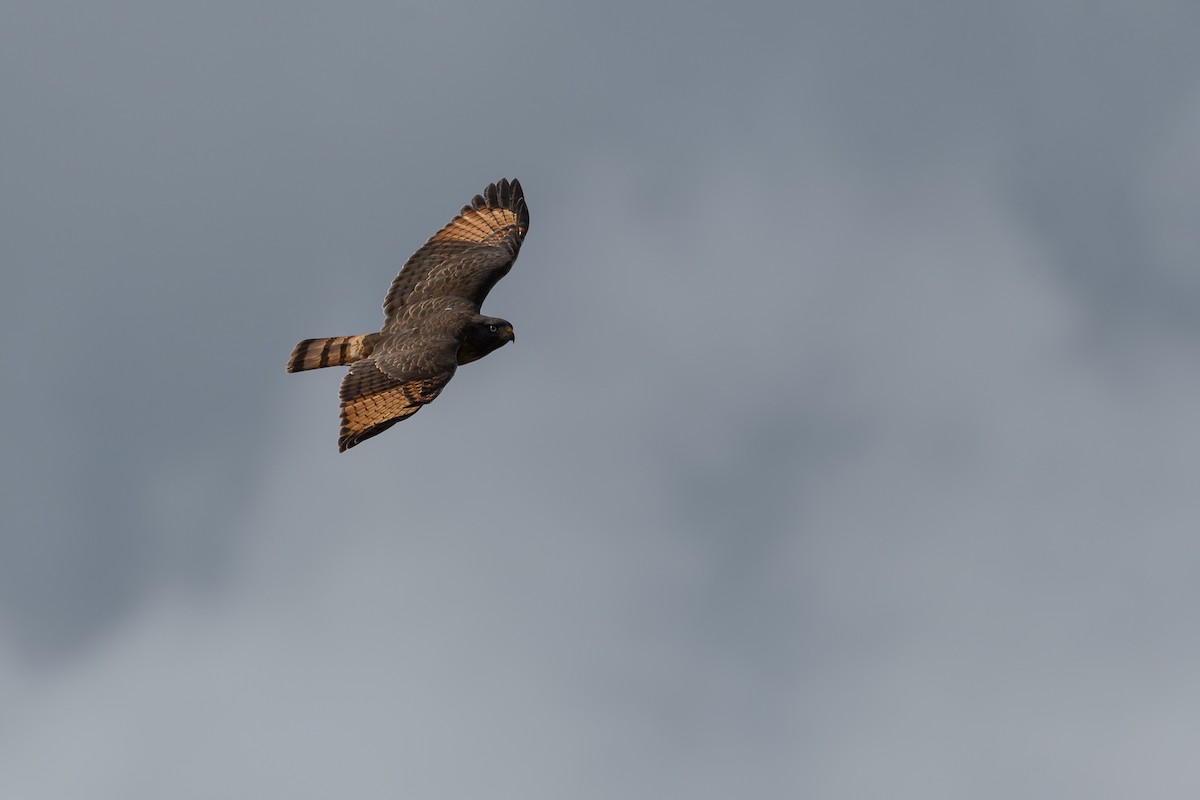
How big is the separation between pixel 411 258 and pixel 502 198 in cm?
291

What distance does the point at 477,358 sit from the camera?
3108 centimetres

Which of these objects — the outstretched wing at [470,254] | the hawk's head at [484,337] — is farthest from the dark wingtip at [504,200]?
the hawk's head at [484,337]

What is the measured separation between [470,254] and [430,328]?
333 cm

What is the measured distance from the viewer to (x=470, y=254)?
33000mm

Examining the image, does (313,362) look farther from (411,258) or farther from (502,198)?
(502,198)

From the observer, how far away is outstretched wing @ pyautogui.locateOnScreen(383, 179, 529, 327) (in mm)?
31828

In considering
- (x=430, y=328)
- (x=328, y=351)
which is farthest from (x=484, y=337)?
(x=328, y=351)

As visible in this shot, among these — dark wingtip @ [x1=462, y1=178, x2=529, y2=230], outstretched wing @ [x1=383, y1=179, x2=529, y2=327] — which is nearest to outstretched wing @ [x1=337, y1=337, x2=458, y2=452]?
outstretched wing @ [x1=383, y1=179, x2=529, y2=327]

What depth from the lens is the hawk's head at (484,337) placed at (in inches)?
1190

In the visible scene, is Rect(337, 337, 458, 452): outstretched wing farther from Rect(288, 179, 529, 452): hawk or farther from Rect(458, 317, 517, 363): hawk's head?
Rect(458, 317, 517, 363): hawk's head

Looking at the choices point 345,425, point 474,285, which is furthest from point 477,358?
point 345,425

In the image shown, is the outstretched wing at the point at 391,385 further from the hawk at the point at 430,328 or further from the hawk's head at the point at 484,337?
the hawk's head at the point at 484,337

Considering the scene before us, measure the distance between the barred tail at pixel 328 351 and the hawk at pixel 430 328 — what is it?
2cm

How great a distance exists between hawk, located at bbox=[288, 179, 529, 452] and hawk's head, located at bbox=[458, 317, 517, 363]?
0.02 meters
